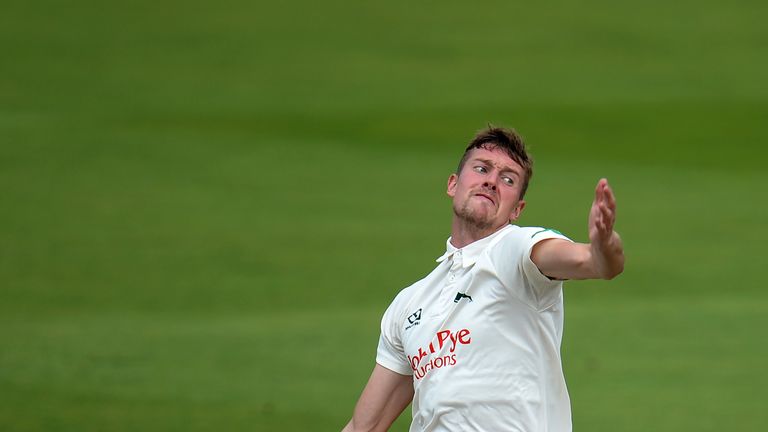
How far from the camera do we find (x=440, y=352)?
15.9 ft

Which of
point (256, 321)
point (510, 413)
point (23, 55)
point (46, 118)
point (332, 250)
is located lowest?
point (510, 413)

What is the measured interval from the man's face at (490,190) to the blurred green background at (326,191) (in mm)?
3571

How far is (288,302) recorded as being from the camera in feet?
35.7

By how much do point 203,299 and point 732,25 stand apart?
10.9m

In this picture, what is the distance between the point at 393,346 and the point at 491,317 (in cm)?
72

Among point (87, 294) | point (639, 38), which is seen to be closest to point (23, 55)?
point (87, 294)

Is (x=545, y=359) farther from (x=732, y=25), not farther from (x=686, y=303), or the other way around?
(x=732, y=25)

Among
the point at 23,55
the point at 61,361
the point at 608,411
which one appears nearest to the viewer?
the point at 608,411

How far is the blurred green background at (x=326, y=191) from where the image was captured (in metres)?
9.19

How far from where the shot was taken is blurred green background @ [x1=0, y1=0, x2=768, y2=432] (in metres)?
9.19

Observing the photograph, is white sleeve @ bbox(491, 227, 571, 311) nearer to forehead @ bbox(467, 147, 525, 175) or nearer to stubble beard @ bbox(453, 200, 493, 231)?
stubble beard @ bbox(453, 200, 493, 231)

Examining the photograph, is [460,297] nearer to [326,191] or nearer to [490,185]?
[490,185]

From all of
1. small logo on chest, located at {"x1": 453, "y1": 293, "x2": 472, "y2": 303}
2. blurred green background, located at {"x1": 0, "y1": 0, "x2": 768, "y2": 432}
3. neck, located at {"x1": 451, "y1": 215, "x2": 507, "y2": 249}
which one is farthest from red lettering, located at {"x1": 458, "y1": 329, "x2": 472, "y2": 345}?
blurred green background, located at {"x1": 0, "y1": 0, "x2": 768, "y2": 432}

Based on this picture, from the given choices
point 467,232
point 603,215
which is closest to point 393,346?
point 467,232
